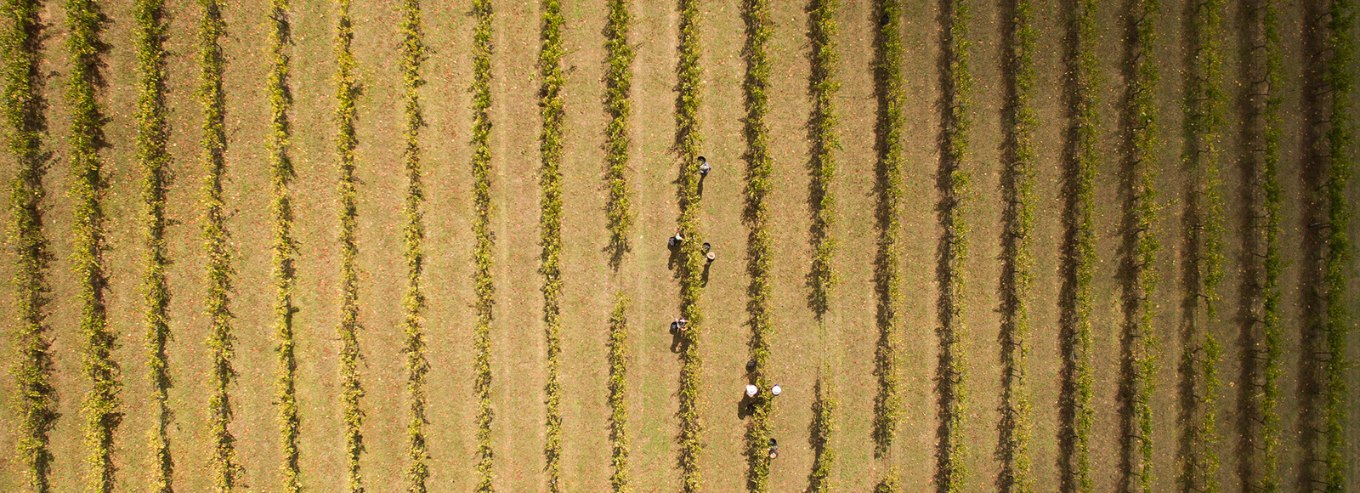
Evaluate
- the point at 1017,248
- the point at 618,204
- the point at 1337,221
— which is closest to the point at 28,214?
the point at 618,204

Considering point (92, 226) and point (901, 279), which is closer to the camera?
point (92, 226)

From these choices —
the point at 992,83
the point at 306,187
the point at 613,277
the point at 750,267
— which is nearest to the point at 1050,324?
the point at 992,83

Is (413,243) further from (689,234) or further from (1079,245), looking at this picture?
(1079,245)

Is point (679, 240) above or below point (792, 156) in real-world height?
below

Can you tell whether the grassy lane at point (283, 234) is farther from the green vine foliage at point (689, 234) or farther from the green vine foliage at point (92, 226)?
the green vine foliage at point (689, 234)

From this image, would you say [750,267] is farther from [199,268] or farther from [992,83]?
[199,268]

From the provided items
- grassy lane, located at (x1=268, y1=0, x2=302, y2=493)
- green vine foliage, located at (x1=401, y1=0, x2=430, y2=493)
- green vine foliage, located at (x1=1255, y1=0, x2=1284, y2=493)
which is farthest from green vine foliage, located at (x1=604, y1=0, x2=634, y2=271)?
green vine foliage, located at (x1=1255, y1=0, x2=1284, y2=493)

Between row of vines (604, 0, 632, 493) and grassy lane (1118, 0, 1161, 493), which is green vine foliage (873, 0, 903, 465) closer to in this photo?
grassy lane (1118, 0, 1161, 493)
